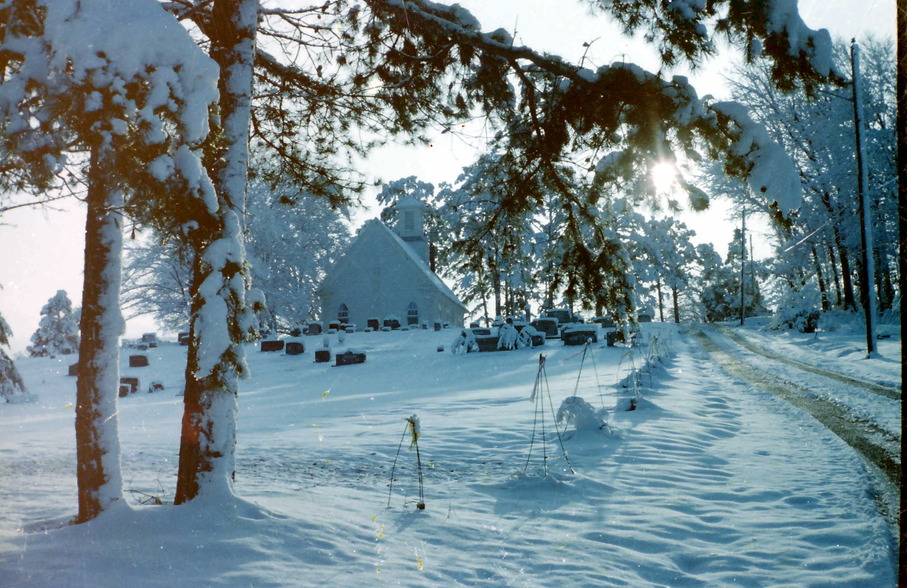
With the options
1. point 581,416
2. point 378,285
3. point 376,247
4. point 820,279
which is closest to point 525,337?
point 378,285

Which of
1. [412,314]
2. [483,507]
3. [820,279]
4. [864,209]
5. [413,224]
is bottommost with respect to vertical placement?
[483,507]

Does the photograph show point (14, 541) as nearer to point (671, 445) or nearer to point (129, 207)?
point (129, 207)

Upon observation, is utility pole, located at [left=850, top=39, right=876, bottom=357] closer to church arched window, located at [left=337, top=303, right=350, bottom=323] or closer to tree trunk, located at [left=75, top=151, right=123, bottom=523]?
tree trunk, located at [left=75, top=151, right=123, bottom=523]

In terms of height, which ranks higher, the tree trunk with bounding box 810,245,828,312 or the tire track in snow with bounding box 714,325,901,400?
the tree trunk with bounding box 810,245,828,312

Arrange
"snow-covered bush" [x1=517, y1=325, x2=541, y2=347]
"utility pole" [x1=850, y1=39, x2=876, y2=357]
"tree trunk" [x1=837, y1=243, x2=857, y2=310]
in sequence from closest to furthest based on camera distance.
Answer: "utility pole" [x1=850, y1=39, x2=876, y2=357]
"snow-covered bush" [x1=517, y1=325, x2=541, y2=347]
"tree trunk" [x1=837, y1=243, x2=857, y2=310]

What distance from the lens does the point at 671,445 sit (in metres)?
6.48

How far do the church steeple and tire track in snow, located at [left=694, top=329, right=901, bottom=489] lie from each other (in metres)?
27.2

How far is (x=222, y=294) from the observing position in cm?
350

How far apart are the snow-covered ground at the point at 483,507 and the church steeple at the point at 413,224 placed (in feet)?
98.9

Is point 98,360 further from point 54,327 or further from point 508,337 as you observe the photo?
point 54,327

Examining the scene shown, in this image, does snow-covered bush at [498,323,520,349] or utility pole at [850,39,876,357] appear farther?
snow-covered bush at [498,323,520,349]

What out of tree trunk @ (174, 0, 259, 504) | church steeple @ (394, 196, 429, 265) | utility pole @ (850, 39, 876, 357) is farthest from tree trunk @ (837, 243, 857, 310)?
tree trunk @ (174, 0, 259, 504)

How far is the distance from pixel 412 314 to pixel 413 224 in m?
9.03

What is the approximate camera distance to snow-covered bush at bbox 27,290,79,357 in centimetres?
3014
